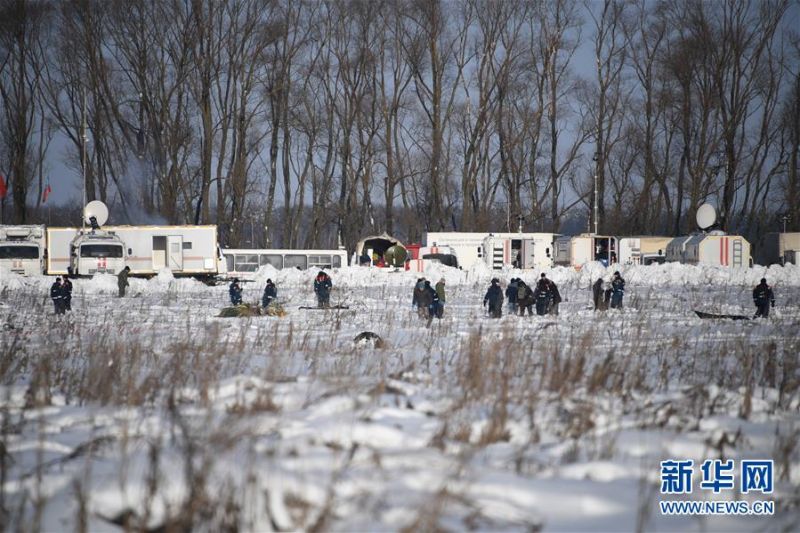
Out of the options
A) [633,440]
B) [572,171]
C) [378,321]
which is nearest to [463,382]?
[633,440]

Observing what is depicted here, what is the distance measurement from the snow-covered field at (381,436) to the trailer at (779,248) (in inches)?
1770

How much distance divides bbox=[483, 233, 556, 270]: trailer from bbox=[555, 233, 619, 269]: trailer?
56.5 inches

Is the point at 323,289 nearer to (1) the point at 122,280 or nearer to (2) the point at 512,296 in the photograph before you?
(2) the point at 512,296

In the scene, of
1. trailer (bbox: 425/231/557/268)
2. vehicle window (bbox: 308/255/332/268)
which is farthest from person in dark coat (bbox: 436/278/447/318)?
trailer (bbox: 425/231/557/268)

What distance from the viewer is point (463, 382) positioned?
23.9 feet

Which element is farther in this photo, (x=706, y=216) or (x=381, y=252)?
(x=381, y=252)

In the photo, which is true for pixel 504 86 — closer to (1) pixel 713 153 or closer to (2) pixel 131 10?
(1) pixel 713 153

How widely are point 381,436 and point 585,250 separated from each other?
3895 cm

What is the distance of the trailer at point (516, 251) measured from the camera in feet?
138

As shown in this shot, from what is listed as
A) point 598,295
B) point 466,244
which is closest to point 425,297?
point 598,295

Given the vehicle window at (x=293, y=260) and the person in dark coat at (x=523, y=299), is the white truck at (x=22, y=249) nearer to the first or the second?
the vehicle window at (x=293, y=260)

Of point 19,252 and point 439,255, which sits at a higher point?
point 439,255

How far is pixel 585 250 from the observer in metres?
42.9

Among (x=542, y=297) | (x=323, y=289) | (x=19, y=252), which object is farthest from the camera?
(x=19, y=252)
